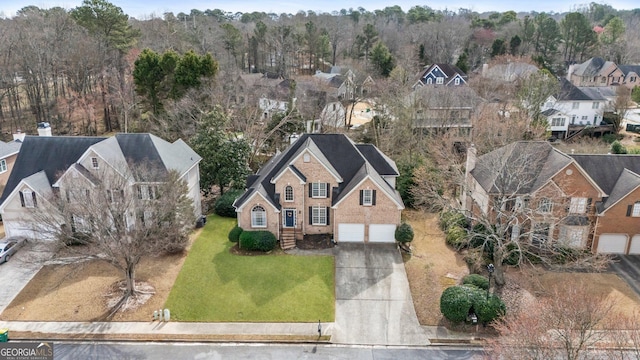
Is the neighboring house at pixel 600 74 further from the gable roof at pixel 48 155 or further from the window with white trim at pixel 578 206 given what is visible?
the gable roof at pixel 48 155

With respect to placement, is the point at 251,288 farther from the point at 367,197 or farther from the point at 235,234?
the point at 367,197

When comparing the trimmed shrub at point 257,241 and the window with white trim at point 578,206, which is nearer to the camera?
the window with white trim at point 578,206

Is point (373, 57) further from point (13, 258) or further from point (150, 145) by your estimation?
point (13, 258)

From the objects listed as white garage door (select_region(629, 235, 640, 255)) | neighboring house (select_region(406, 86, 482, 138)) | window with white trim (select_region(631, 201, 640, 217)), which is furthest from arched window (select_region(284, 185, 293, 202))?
white garage door (select_region(629, 235, 640, 255))

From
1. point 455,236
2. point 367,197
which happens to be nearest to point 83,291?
point 367,197

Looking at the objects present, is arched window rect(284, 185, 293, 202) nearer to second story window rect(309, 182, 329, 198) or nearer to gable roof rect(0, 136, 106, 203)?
second story window rect(309, 182, 329, 198)

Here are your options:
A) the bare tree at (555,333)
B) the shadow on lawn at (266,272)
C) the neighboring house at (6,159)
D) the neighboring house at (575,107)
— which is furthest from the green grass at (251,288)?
the neighboring house at (575,107)

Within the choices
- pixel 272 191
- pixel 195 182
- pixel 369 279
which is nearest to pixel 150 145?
pixel 195 182
